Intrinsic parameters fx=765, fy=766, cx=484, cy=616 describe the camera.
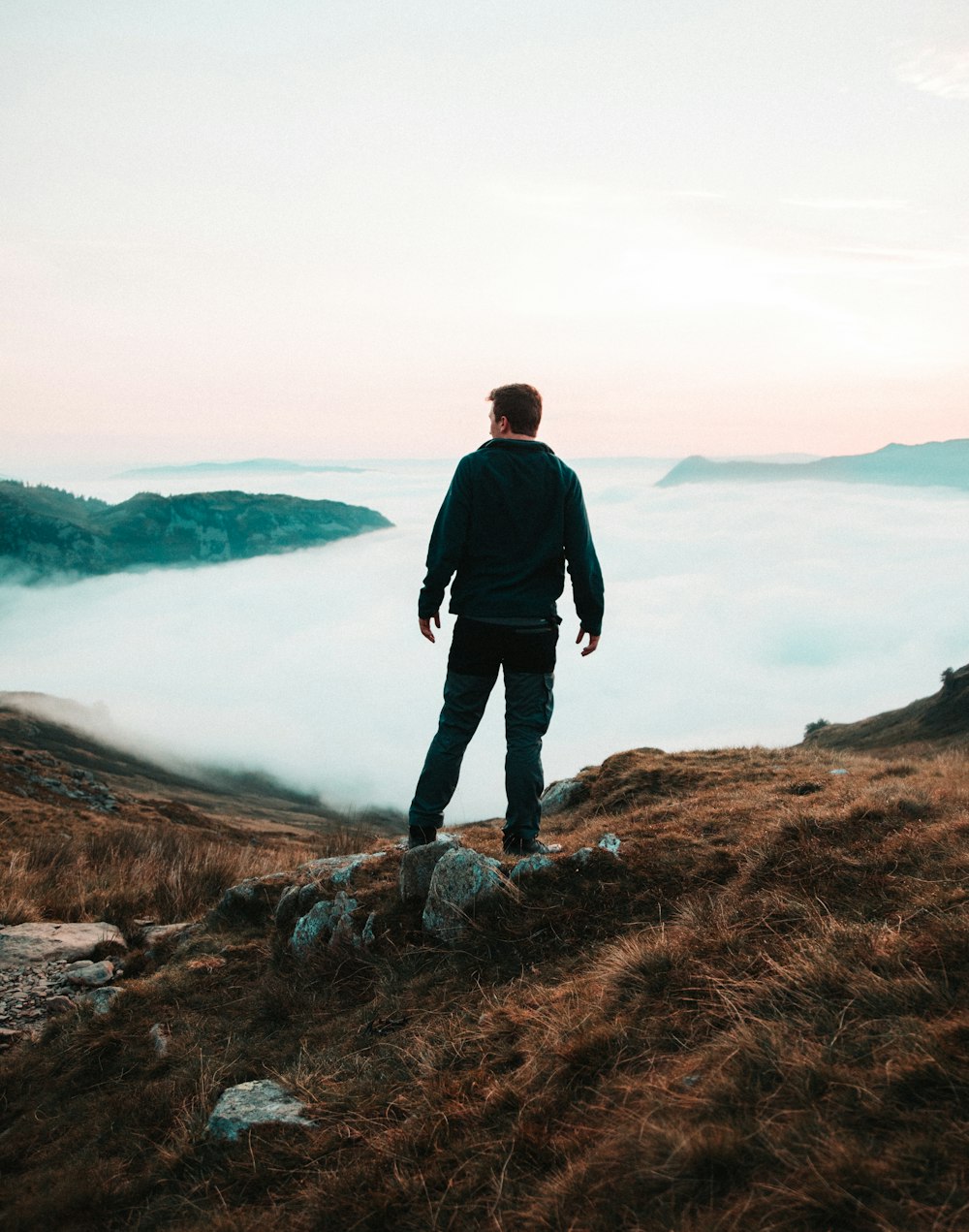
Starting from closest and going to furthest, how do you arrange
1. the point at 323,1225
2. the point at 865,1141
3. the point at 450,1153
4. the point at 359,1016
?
the point at 865,1141
the point at 323,1225
the point at 450,1153
the point at 359,1016

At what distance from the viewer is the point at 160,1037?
452cm

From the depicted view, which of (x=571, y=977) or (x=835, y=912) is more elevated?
Result: (x=835, y=912)

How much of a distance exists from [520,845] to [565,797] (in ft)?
15.7

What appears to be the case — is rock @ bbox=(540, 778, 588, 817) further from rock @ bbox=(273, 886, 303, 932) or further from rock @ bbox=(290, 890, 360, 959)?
rock @ bbox=(290, 890, 360, 959)

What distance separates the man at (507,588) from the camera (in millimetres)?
6133

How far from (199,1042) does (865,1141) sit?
144 inches

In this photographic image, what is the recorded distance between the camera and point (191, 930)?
655cm

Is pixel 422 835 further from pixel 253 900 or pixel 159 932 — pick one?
pixel 159 932

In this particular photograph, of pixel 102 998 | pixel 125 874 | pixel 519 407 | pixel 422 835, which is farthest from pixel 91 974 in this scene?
pixel 519 407

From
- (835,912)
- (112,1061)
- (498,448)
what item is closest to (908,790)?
(835,912)

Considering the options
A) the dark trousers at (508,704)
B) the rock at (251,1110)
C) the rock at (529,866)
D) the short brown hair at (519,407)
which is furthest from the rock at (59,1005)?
the short brown hair at (519,407)

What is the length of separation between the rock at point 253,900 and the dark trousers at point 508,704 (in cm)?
147

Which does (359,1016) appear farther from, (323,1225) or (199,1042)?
(323,1225)

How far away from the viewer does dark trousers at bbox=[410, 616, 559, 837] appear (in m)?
6.14
